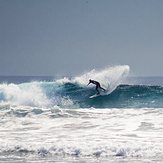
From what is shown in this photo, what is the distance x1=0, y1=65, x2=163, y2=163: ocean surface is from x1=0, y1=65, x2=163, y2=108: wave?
57mm

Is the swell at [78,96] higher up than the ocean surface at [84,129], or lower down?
higher up

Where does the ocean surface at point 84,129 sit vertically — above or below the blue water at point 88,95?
below

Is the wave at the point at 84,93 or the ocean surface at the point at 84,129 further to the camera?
the wave at the point at 84,93

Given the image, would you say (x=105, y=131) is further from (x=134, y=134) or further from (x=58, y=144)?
(x=58, y=144)

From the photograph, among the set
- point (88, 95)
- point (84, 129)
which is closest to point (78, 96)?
point (88, 95)

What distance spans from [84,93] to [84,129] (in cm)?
1332

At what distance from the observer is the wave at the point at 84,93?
965 inches

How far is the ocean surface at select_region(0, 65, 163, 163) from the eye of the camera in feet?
35.5

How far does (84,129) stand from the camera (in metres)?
14.5

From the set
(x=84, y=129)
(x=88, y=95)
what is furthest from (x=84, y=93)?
(x=84, y=129)

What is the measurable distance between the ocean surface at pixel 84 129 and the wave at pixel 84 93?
0.19 feet

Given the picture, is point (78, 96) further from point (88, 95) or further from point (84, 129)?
point (84, 129)

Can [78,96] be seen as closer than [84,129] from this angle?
No

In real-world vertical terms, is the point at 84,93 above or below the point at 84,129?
above
